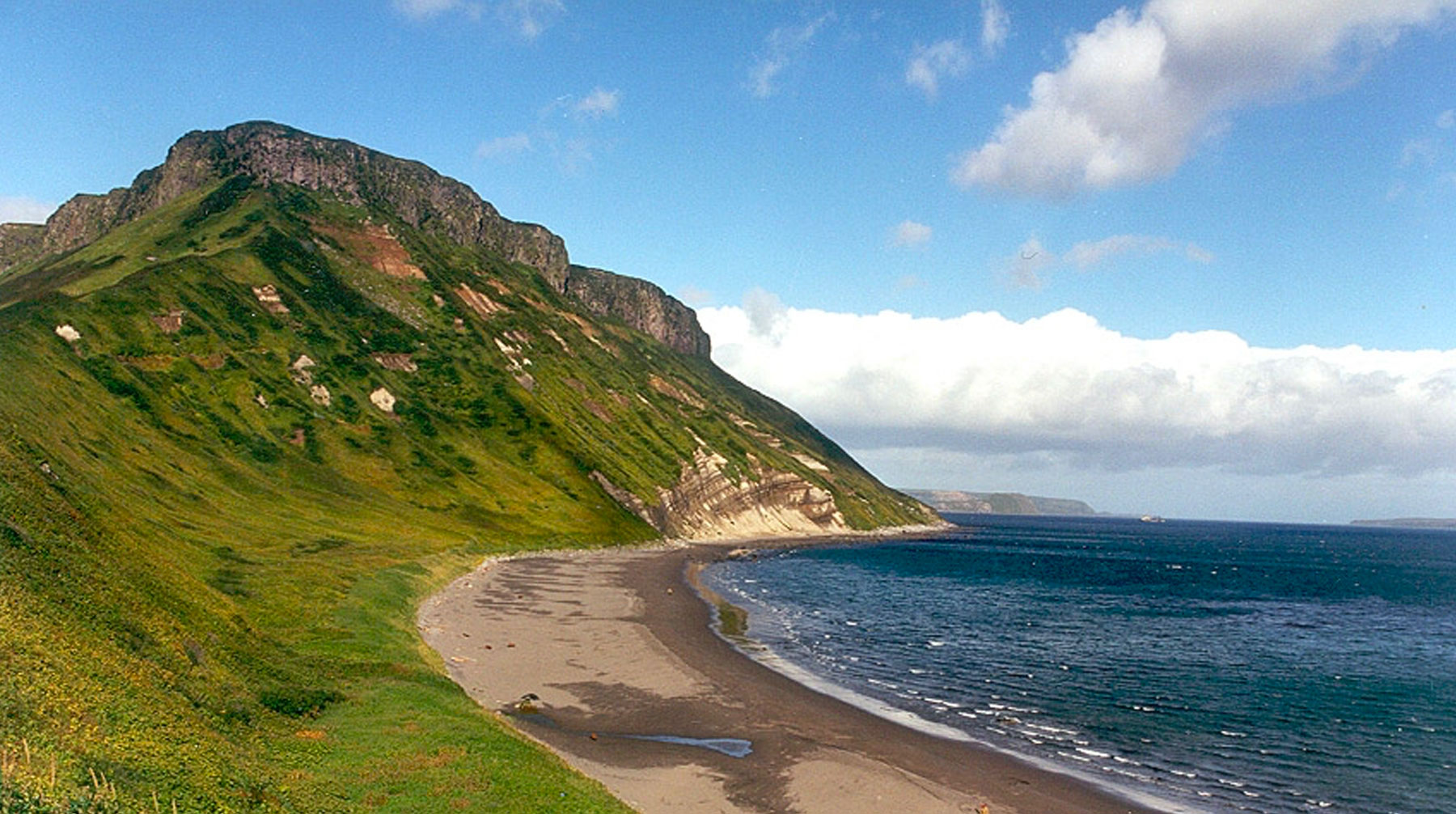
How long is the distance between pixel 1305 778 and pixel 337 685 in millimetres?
47738

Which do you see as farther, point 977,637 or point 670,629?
point 977,637

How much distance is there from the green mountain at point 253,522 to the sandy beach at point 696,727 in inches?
192

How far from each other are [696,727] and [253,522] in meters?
62.7

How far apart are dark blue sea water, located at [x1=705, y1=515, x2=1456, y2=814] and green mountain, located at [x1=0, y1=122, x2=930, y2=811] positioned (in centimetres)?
3010

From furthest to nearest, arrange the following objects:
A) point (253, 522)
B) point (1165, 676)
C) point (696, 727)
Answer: point (253, 522) < point (1165, 676) < point (696, 727)

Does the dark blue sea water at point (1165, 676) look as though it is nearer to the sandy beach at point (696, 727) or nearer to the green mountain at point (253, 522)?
the sandy beach at point (696, 727)

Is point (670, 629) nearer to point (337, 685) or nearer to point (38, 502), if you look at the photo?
point (337, 685)

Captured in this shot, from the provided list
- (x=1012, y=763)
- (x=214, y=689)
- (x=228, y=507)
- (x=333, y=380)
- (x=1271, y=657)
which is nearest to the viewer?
(x=214, y=689)

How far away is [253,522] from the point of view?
3297 inches

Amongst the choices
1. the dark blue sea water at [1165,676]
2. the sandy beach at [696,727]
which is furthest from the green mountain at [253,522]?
the dark blue sea water at [1165,676]

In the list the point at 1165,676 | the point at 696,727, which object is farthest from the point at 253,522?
the point at 1165,676

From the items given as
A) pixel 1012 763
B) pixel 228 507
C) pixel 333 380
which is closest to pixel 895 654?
pixel 1012 763

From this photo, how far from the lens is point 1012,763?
133ft

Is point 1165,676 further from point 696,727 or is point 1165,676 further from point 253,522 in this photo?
point 253,522
